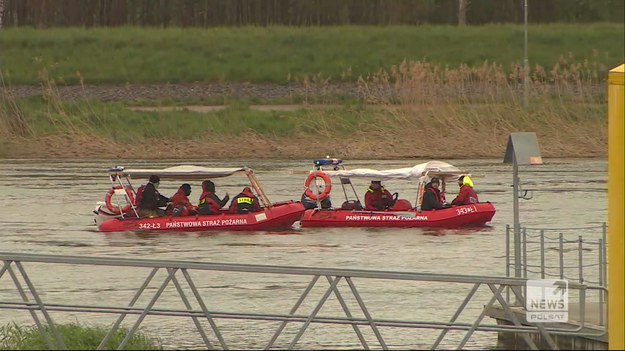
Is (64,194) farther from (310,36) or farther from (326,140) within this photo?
(310,36)

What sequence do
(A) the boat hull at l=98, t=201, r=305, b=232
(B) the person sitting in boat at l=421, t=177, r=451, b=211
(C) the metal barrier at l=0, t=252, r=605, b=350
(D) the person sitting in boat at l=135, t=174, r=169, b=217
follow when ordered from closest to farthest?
(C) the metal barrier at l=0, t=252, r=605, b=350, (A) the boat hull at l=98, t=201, r=305, b=232, (B) the person sitting in boat at l=421, t=177, r=451, b=211, (D) the person sitting in boat at l=135, t=174, r=169, b=217

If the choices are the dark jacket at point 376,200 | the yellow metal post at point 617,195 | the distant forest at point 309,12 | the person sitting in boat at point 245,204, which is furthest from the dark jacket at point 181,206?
the distant forest at point 309,12

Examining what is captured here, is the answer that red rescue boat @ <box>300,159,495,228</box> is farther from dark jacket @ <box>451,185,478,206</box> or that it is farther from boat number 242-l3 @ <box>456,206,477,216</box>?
dark jacket @ <box>451,185,478,206</box>

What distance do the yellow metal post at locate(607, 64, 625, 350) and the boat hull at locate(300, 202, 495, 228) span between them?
20.8 metres

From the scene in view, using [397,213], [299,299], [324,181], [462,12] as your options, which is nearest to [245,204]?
[324,181]

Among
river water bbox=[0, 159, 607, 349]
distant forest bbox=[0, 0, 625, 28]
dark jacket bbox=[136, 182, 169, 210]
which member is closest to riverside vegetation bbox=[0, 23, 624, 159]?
river water bbox=[0, 159, 607, 349]

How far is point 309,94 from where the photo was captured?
208 ft

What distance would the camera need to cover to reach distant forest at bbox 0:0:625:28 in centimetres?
8281

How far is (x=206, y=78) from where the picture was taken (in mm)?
69188

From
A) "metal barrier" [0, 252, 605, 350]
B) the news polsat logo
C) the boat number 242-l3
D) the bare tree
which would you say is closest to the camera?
"metal barrier" [0, 252, 605, 350]

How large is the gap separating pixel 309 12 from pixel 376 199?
51973 millimetres

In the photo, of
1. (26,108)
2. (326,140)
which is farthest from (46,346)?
(26,108)

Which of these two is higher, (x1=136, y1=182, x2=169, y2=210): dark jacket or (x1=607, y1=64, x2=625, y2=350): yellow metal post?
(x1=607, y1=64, x2=625, y2=350): yellow metal post

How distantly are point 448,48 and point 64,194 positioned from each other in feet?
116
